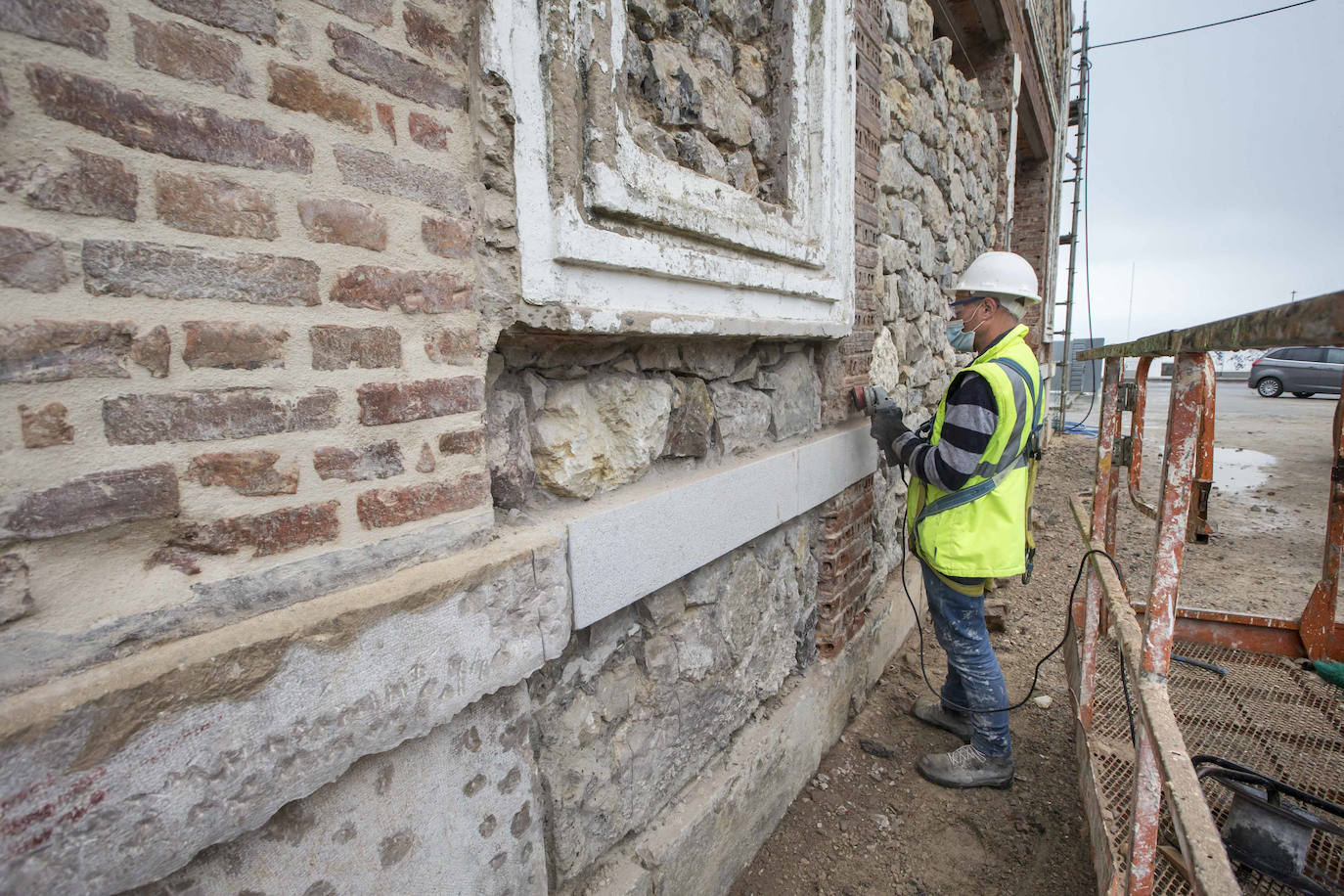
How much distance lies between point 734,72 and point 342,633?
2.17 meters

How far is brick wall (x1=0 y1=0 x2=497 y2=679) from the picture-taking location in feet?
2.48

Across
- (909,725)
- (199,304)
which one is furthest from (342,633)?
(909,725)

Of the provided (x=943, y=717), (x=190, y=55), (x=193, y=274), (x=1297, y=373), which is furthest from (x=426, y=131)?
(x=1297, y=373)

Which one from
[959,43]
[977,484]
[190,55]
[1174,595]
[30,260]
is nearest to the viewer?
[30,260]

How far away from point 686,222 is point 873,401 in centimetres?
155

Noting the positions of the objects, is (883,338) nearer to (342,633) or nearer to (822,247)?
(822,247)

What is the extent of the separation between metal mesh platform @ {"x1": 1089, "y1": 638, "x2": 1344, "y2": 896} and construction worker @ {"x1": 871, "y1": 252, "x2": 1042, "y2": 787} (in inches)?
18.0

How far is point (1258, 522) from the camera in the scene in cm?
630

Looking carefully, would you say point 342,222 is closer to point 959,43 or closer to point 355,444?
point 355,444

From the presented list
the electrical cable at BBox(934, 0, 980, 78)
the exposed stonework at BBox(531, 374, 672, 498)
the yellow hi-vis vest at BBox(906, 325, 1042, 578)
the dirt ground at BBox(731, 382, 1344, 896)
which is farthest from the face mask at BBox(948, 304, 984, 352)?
the electrical cable at BBox(934, 0, 980, 78)

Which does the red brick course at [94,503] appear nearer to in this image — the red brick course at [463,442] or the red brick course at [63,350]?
the red brick course at [63,350]

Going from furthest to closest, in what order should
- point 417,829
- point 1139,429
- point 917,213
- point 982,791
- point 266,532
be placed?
point 917,213
point 982,791
point 1139,429
point 417,829
point 266,532

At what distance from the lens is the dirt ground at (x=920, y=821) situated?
2244 millimetres

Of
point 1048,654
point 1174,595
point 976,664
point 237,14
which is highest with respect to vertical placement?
point 237,14
